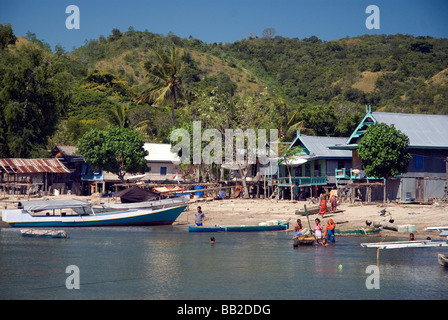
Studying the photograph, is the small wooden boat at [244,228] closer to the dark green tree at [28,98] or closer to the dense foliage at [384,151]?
the dense foliage at [384,151]

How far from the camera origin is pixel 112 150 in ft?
216

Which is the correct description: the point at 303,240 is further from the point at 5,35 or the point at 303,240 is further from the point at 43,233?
the point at 5,35

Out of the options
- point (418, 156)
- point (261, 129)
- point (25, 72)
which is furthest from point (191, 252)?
point (25, 72)

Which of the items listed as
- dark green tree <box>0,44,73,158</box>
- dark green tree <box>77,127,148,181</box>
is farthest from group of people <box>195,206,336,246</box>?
dark green tree <box>0,44,73,158</box>

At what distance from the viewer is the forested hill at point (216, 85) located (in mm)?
69750

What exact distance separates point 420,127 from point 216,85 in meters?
76.6

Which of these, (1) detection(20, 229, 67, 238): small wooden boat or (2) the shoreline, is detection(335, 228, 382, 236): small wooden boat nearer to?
(2) the shoreline

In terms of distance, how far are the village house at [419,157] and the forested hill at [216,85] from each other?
599 inches

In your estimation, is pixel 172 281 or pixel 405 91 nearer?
pixel 172 281

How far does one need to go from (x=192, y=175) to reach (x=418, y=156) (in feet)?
94.5

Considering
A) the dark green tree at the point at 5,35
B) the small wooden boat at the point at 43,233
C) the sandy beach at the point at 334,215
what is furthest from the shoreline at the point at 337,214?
the dark green tree at the point at 5,35

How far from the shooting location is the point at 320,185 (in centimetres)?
5512
